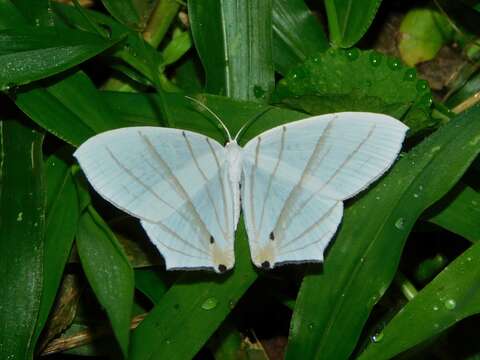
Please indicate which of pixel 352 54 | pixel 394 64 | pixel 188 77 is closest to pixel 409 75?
pixel 394 64

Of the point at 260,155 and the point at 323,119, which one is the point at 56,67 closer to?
the point at 260,155

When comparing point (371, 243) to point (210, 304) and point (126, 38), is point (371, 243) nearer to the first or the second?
point (210, 304)

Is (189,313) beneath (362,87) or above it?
beneath

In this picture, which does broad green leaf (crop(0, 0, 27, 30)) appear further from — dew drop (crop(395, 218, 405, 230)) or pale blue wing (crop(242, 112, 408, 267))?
dew drop (crop(395, 218, 405, 230))

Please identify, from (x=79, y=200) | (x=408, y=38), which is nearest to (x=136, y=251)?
(x=79, y=200)

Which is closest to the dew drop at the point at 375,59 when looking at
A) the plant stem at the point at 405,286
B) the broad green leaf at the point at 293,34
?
the broad green leaf at the point at 293,34

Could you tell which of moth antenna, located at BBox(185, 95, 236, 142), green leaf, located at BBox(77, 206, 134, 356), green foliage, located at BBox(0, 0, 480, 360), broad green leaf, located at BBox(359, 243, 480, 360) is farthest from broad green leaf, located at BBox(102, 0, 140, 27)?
broad green leaf, located at BBox(359, 243, 480, 360)

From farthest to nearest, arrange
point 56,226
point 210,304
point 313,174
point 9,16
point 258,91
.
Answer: point 258,91 < point 9,16 < point 56,226 < point 210,304 < point 313,174
